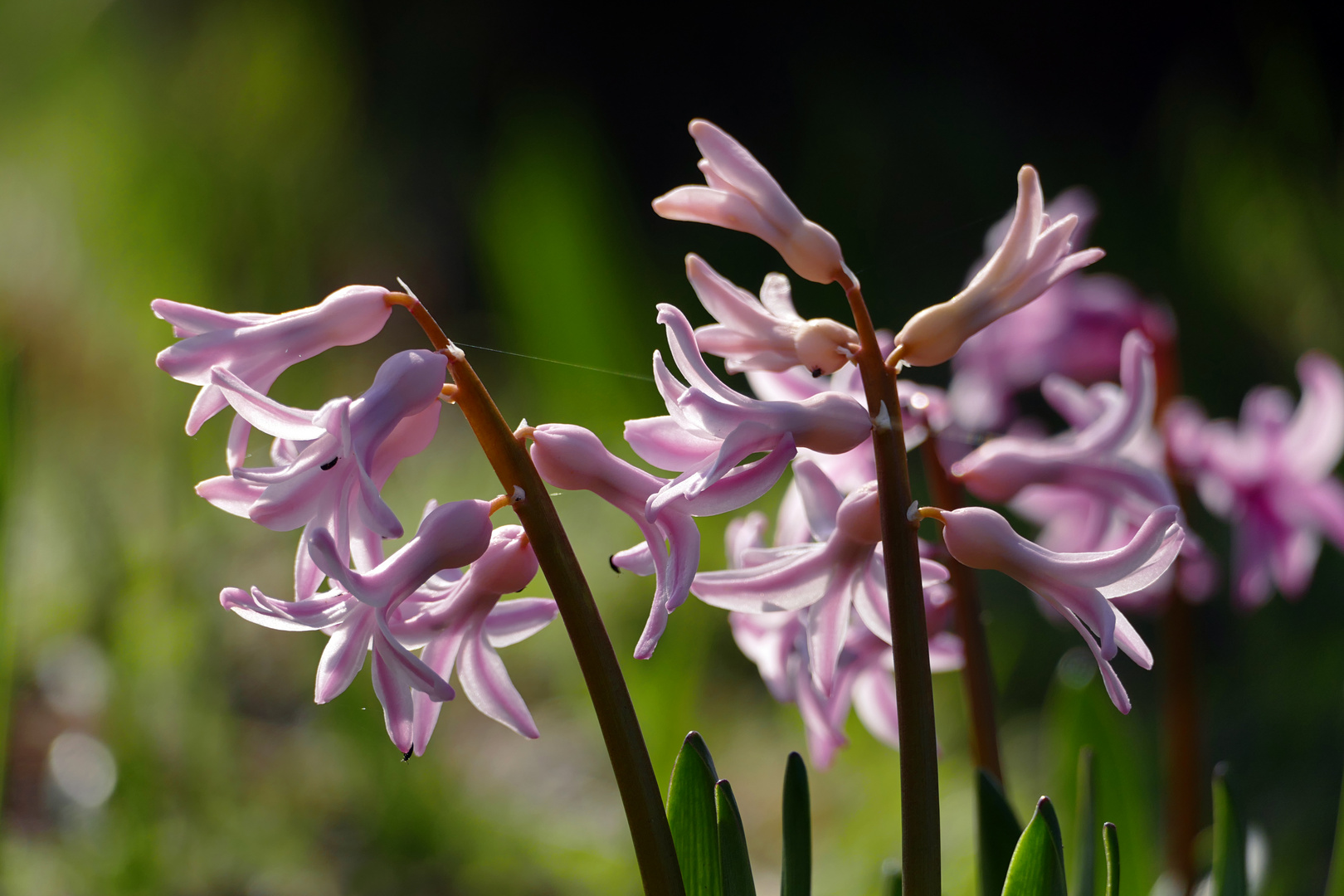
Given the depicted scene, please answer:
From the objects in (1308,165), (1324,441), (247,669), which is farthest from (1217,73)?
(247,669)

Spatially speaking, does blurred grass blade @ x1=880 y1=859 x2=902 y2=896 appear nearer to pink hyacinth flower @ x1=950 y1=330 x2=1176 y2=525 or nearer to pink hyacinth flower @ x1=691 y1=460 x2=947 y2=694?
pink hyacinth flower @ x1=691 y1=460 x2=947 y2=694

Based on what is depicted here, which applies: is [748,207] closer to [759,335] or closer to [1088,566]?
[759,335]

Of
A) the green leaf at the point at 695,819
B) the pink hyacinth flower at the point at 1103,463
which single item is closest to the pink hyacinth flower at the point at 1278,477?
the pink hyacinth flower at the point at 1103,463

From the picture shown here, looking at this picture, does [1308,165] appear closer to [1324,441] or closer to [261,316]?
[1324,441]

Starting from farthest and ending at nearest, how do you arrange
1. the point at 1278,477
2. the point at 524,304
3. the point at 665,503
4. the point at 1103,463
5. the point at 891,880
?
the point at 524,304, the point at 1278,477, the point at 1103,463, the point at 891,880, the point at 665,503

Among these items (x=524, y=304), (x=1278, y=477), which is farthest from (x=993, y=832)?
(x=524, y=304)

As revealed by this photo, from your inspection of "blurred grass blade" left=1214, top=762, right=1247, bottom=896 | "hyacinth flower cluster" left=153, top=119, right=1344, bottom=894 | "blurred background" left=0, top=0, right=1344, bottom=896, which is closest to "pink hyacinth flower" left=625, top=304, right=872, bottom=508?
"hyacinth flower cluster" left=153, top=119, right=1344, bottom=894
